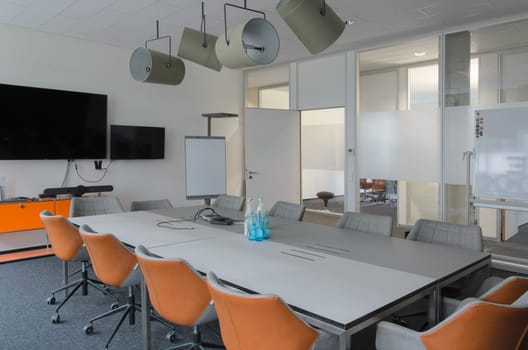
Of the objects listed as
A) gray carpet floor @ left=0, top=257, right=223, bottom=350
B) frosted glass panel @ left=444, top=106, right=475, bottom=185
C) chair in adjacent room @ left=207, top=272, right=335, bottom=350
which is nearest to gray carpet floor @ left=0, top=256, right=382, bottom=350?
gray carpet floor @ left=0, top=257, right=223, bottom=350

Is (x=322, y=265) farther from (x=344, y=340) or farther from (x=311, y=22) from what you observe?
(x=311, y=22)

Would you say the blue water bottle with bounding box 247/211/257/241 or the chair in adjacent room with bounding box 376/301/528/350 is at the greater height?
the blue water bottle with bounding box 247/211/257/241

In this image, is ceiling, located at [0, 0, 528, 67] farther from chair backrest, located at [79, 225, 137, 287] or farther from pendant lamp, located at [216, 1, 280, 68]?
chair backrest, located at [79, 225, 137, 287]

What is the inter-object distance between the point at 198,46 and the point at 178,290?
85.5 inches

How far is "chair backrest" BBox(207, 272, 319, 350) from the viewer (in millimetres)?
1509

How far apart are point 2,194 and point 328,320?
5177mm

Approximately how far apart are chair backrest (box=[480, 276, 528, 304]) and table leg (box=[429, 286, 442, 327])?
23cm

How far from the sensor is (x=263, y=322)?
1551 mm

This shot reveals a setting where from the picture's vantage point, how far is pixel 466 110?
5023 millimetres

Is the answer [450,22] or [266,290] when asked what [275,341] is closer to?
[266,290]

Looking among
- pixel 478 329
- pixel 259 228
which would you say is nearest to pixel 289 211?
pixel 259 228

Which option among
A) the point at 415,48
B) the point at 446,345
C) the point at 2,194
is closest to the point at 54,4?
the point at 2,194

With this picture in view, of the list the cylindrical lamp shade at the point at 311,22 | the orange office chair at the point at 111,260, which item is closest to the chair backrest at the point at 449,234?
the cylindrical lamp shade at the point at 311,22

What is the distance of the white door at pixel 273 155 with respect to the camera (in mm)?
6605
